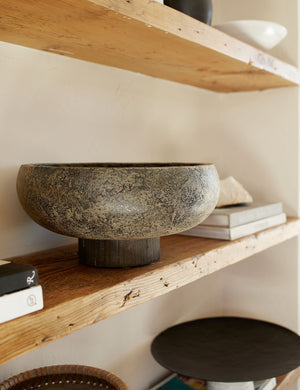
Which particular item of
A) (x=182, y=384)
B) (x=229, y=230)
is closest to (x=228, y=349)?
(x=182, y=384)

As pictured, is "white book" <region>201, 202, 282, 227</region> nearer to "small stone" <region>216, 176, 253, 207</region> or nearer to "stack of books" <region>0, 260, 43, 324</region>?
"small stone" <region>216, 176, 253, 207</region>

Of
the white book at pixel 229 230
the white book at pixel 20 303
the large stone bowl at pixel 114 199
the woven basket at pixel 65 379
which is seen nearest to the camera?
the white book at pixel 20 303

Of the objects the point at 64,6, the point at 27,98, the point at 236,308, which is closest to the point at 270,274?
the point at 236,308

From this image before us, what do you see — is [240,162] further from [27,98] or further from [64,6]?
[64,6]

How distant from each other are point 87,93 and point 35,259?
1.27 feet

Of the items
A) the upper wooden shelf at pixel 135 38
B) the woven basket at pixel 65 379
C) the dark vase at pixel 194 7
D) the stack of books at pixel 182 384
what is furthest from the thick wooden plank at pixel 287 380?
the dark vase at pixel 194 7

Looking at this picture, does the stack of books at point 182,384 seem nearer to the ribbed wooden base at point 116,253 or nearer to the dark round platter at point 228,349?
the dark round platter at point 228,349

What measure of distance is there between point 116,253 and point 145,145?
47cm

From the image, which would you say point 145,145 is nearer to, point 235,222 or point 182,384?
point 235,222

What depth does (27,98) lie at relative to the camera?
80cm

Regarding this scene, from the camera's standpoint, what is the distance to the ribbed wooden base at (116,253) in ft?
2.24

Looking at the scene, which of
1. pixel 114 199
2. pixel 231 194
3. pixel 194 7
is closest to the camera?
pixel 114 199

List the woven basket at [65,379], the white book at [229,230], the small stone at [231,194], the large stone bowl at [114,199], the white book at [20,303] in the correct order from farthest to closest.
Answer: the small stone at [231,194], the white book at [229,230], the woven basket at [65,379], the large stone bowl at [114,199], the white book at [20,303]

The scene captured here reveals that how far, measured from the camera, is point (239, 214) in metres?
0.96
